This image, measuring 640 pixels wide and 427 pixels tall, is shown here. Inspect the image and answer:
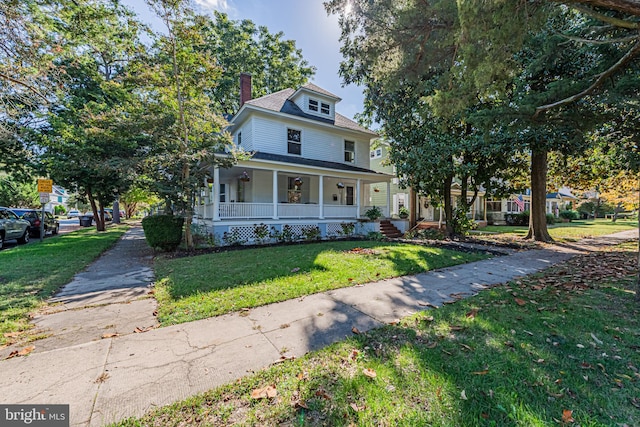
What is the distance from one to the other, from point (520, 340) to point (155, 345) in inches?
168

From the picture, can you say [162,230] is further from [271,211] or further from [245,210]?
[271,211]

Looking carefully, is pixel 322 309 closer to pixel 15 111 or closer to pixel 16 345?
pixel 16 345

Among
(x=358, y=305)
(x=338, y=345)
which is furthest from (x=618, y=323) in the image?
(x=338, y=345)

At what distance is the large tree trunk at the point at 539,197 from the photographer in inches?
487

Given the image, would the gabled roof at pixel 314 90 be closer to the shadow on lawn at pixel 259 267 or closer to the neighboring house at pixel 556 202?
the shadow on lawn at pixel 259 267

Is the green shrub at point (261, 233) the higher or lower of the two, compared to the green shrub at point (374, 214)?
lower

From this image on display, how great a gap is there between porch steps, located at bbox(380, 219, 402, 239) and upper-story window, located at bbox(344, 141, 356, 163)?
442 cm

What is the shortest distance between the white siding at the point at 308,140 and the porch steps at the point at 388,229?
4091mm

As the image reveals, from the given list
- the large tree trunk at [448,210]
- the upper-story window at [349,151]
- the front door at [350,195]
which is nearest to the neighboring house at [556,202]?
the large tree trunk at [448,210]

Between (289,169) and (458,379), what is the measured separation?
11.0 meters

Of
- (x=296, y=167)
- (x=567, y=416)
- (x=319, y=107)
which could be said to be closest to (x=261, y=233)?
(x=296, y=167)

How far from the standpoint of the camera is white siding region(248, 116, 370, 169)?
13.3m

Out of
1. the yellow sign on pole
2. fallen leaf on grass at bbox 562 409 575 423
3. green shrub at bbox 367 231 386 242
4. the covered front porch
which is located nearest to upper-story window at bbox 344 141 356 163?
the covered front porch

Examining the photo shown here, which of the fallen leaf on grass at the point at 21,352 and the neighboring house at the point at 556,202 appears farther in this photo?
the neighboring house at the point at 556,202
